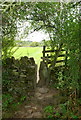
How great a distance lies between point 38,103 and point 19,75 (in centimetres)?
46

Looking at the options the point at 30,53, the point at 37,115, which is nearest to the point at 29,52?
the point at 30,53

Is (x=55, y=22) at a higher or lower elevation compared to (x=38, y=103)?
higher

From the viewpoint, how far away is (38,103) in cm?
200

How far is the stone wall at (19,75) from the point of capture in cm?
201

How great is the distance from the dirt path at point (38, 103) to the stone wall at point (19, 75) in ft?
0.45

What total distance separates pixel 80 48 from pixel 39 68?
90 cm

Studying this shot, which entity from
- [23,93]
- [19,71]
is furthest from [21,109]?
[19,71]

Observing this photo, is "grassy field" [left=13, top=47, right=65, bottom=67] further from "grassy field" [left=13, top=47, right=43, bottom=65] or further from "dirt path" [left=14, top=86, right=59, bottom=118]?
"dirt path" [left=14, top=86, right=59, bottom=118]

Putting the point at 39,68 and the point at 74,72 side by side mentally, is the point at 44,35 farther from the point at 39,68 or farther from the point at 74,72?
the point at 74,72

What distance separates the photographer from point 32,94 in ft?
6.95

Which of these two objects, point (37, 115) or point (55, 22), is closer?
point (37, 115)

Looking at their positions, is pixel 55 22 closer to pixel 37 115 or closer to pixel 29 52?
pixel 29 52

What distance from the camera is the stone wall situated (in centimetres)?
201

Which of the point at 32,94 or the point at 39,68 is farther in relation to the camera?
the point at 39,68
